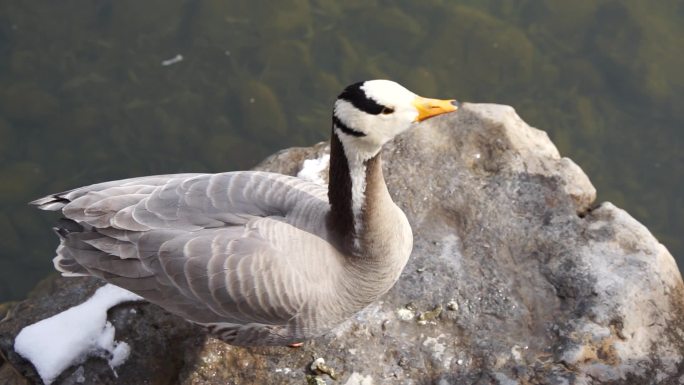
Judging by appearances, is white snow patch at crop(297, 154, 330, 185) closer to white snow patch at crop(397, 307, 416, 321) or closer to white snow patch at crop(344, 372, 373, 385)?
white snow patch at crop(397, 307, 416, 321)

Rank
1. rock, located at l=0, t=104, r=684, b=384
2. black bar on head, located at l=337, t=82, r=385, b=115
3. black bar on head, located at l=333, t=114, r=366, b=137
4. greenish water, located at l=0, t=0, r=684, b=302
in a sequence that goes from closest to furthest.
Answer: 1. black bar on head, located at l=337, t=82, r=385, b=115
2. black bar on head, located at l=333, t=114, r=366, b=137
3. rock, located at l=0, t=104, r=684, b=384
4. greenish water, located at l=0, t=0, r=684, b=302

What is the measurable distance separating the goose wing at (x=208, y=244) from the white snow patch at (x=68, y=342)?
1.65ft

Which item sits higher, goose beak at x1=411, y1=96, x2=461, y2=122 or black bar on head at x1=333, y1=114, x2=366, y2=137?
goose beak at x1=411, y1=96, x2=461, y2=122

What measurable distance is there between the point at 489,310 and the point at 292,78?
3.55 meters

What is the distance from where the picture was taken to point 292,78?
6.98 meters

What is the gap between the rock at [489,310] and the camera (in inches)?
155

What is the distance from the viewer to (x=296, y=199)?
3.92m

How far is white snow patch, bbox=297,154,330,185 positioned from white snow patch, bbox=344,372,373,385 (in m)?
1.35

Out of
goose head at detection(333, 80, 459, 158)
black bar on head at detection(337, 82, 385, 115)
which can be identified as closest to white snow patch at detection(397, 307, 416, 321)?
goose head at detection(333, 80, 459, 158)

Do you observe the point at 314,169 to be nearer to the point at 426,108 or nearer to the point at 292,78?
the point at 426,108

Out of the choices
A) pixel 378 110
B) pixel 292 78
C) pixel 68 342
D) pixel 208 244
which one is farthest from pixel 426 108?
pixel 292 78

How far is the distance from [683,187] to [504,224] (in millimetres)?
3072

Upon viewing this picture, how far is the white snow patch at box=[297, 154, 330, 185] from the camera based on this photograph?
4.83 m

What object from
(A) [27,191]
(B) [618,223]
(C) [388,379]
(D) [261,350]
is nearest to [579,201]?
(B) [618,223]
